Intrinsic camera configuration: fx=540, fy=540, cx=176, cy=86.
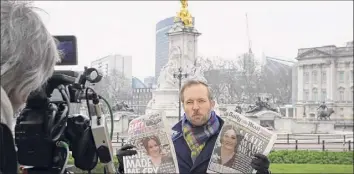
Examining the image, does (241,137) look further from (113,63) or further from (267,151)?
(113,63)

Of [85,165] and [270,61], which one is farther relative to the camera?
[270,61]

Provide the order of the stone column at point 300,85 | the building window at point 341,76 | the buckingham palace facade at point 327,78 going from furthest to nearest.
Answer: the stone column at point 300,85
the building window at point 341,76
the buckingham palace facade at point 327,78

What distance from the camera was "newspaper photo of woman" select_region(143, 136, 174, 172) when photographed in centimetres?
271

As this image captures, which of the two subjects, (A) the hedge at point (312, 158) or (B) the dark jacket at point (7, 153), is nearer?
(B) the dark jacket at point (7, 153)

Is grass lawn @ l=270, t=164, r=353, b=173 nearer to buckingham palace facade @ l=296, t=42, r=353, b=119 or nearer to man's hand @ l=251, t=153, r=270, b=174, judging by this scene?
man's hand @ l=251, t=153, r=270, b=174

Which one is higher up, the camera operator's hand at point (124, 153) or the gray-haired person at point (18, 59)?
the gray-haired person at point (18, 59)

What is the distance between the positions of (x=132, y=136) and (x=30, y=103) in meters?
0.93

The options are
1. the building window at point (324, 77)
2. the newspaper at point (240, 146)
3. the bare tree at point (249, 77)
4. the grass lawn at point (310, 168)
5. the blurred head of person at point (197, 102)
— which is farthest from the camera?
the building window at point (324, 77)

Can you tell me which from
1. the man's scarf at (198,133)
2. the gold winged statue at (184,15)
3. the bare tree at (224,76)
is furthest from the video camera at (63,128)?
the bare tree at (224,76)

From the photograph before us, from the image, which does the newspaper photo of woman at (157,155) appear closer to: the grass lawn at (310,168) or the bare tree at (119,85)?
the grass lawn at (310,168)

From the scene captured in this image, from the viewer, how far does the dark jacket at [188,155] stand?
3176 mm

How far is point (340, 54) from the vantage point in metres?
78.6

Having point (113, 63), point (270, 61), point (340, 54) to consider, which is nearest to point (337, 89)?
point (340, 54)

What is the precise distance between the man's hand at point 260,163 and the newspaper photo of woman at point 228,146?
11 cm
